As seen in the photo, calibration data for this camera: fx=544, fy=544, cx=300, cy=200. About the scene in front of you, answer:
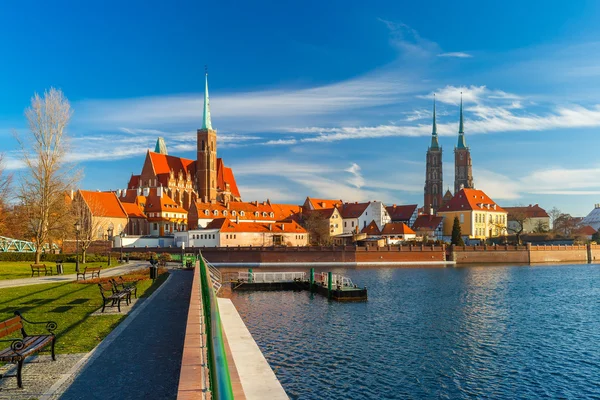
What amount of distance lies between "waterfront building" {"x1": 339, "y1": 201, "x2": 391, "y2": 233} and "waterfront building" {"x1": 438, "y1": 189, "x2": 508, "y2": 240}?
564 inches

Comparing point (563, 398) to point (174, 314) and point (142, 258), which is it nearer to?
point (174, 314)

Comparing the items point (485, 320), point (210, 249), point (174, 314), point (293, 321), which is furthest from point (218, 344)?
point (210, 249)

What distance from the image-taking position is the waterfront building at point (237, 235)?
3684 inches

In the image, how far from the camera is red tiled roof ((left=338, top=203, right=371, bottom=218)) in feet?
397

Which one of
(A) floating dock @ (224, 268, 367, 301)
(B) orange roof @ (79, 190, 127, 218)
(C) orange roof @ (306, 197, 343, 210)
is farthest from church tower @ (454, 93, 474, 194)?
(A) floating dock @ (224, 268, 367, 301)

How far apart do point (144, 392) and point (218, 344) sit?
20.3 feet

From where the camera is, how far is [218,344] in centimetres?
469

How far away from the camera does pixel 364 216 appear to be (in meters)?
121

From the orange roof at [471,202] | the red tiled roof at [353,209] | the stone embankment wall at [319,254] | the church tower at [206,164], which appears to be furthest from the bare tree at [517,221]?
the church tower at [206,164]

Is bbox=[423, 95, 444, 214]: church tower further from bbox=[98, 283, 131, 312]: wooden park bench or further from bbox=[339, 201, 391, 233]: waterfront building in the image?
bbox=[98, 283, 131, 312]: wooden park bench

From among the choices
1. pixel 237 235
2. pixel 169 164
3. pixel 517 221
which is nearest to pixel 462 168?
pixel 517 221

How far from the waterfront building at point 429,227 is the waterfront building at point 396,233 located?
5.65m

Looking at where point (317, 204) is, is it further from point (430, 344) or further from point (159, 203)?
point (430, 344)

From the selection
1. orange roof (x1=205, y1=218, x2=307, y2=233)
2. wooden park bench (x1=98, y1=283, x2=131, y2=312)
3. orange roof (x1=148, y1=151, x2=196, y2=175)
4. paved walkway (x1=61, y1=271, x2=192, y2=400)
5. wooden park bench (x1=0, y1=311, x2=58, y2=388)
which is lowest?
paved walkway (x1=61, y1=271, x2=192, y2=400)
